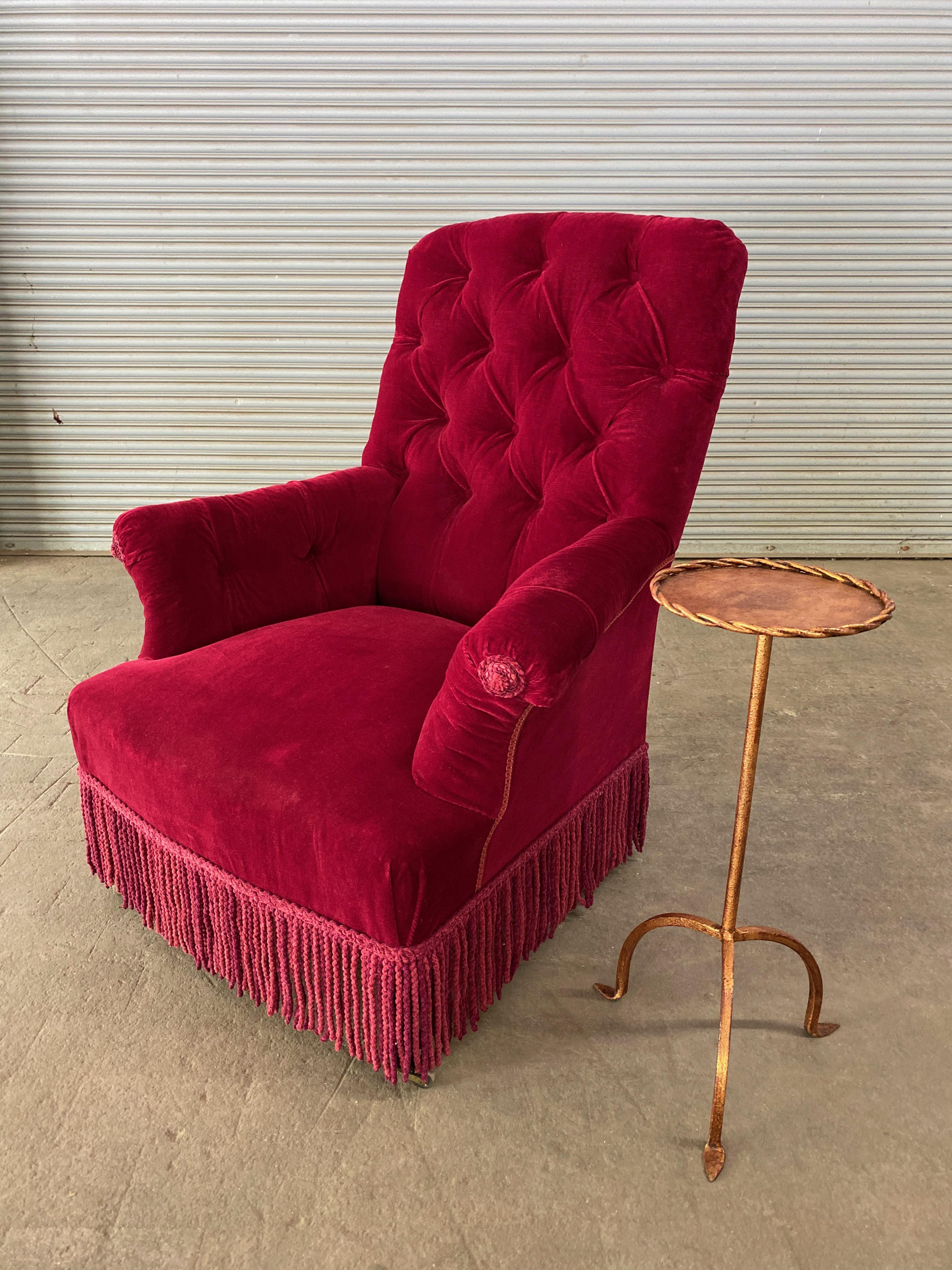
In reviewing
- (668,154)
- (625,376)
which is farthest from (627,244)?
(668,154)

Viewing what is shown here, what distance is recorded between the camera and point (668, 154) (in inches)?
125

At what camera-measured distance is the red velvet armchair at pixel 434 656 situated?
115 centimetres

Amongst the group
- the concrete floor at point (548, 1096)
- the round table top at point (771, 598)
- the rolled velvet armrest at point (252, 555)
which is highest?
the round table top at point (771, 598)

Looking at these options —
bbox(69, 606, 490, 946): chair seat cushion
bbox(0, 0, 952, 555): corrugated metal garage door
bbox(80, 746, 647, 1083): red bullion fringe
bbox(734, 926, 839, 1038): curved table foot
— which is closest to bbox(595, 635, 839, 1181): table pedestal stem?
bbox(734, 926, 839, 1038): curved table foot

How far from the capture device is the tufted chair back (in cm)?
144

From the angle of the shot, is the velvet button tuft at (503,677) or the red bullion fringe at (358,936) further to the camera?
the red bullion fringe at (358,936)

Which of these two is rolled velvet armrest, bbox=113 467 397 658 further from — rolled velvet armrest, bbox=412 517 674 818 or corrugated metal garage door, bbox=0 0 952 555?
corrugated metal garage door, bbox=0 0 952 555

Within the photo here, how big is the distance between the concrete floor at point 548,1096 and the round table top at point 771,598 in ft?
2.07

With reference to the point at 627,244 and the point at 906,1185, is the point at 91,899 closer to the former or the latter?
the point at 906,1185

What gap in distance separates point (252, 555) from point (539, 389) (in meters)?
0.56

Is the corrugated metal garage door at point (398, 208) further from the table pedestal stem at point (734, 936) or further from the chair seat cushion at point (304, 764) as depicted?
the table pedestal stem at point (734, 936)

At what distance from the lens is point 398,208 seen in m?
3.27

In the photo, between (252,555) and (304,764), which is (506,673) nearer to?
(304,764)

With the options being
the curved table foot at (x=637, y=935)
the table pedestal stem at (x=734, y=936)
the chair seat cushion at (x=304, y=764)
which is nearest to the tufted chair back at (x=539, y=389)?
the chair seat cushion at (x=304, y=764)
